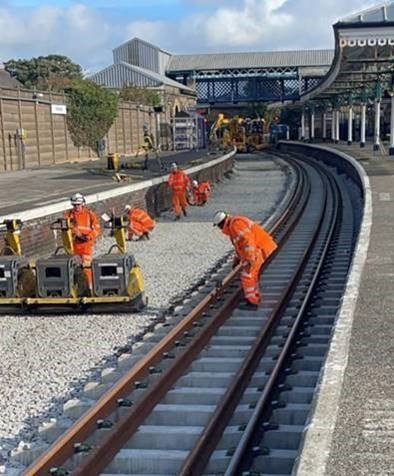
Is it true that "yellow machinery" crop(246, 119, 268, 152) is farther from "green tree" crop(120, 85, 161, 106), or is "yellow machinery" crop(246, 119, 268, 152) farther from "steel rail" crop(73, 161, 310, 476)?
"steel rail" crop(73, 161, 310, 476)

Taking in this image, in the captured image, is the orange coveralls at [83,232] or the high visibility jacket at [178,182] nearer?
the orange coveralls at [83,232]

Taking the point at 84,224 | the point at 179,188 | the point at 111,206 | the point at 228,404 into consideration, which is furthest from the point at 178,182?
the point at 228,404

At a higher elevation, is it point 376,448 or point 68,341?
point 376,448

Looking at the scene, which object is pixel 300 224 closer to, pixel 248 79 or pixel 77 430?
pixel 77 430

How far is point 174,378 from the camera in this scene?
8477 millimetres

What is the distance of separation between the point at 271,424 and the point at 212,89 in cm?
10181

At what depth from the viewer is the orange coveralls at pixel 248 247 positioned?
11320 millimetres

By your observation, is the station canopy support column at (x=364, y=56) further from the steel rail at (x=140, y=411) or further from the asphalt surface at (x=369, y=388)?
the steel rail at (x=140, y=411)

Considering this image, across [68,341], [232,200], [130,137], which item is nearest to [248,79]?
[130,137]

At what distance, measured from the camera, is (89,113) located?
45812 millimetres

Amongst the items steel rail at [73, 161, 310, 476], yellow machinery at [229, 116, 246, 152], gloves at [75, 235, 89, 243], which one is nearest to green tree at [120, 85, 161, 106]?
yellow machinery at [229, 116, 246, 152]

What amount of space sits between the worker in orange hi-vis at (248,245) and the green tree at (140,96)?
190 feet

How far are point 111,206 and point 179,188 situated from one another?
302 centimetres

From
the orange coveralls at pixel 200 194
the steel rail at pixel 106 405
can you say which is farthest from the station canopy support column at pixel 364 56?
the steel rail at pixel 106 405
